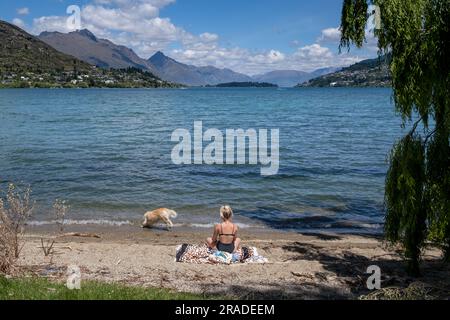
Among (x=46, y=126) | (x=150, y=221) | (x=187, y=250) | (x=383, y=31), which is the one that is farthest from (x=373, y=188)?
(x=46, y=126)

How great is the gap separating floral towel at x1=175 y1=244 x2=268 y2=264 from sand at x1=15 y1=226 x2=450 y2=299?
336mm

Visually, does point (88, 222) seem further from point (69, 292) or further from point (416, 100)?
point (416, 100)

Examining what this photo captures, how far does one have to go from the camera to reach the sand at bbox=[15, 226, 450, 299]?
11320 mm

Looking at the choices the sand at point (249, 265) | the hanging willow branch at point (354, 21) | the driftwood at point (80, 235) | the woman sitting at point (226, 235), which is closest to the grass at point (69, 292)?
the sand at point (249, 265)

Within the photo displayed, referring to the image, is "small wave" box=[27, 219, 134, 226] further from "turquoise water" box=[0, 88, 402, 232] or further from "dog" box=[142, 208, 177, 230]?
"dog" box=[142, 208, 177, 230]

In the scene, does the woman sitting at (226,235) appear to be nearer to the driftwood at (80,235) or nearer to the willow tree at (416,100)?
the willow tree at (416,100)

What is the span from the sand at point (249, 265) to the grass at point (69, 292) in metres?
1.62

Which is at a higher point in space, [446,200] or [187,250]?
[446,200]

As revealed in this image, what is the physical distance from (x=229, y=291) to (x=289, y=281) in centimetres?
185

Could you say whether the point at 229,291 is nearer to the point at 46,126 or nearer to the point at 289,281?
the point at 289,281

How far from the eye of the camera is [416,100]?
10383mm

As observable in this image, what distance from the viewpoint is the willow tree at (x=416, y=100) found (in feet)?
32.4

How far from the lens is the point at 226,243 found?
14.1 m

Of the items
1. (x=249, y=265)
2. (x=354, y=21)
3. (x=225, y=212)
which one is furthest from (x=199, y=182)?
(x=354, y=21)
